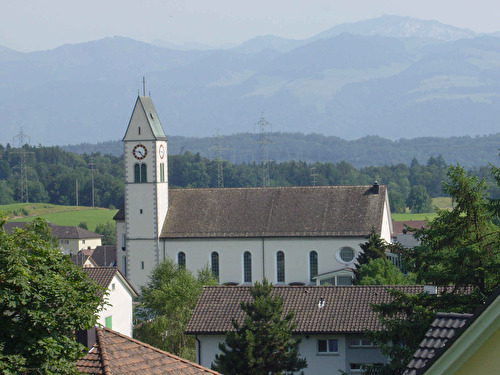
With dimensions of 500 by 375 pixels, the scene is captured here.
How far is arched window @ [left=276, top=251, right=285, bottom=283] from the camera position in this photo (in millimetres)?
64812

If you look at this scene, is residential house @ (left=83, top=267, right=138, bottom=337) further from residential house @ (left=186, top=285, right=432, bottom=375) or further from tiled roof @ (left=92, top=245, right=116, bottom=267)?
tiled roof @ (left=92, top=245, right=116, bottom=267)

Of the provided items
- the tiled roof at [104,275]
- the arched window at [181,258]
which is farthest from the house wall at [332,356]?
the arched window at [181,258]

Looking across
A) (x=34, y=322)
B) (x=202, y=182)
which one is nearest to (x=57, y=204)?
(x=202, y=182)

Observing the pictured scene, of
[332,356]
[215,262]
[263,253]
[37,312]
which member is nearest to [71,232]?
[215,262]

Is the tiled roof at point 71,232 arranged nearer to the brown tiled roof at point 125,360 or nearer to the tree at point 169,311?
the tree at point 169,311

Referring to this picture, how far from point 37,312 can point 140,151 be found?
172 ft

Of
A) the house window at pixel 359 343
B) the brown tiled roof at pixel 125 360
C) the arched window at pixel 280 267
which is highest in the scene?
the arched window at pixel 280 267

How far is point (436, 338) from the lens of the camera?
10.0m

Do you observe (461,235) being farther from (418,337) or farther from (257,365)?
(257,365)

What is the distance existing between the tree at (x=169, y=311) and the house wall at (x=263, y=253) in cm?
752

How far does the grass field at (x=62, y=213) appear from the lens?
149 m


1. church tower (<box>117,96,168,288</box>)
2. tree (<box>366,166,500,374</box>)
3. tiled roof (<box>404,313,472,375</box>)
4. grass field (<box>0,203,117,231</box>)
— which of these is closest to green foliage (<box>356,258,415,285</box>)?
tree (<box>366,166,500,374</box>)

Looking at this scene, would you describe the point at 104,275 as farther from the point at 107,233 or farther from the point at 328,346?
the point at 107,233

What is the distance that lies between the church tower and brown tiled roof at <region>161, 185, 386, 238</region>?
4.24 feet
